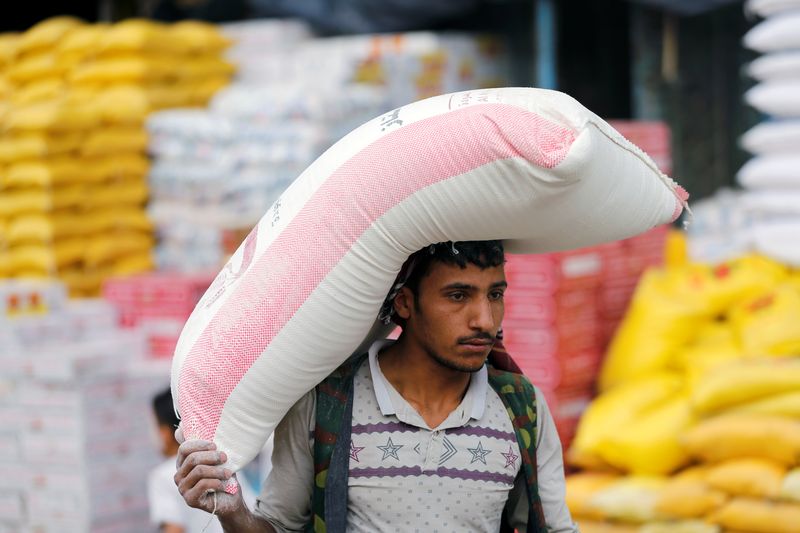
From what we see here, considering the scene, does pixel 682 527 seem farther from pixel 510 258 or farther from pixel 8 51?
pixel 8 51

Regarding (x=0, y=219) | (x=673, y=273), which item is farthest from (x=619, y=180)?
(x=0, y=219)

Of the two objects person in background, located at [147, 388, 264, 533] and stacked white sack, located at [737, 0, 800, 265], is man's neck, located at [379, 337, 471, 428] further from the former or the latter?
stacked white sack, located at [737, 0, 800, 265]

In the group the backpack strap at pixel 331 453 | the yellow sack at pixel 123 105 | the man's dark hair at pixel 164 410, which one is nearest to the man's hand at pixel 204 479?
the backpack strap at pixel 331 453

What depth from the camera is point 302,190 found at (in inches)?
91.8

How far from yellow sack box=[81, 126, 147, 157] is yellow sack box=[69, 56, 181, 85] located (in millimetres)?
360

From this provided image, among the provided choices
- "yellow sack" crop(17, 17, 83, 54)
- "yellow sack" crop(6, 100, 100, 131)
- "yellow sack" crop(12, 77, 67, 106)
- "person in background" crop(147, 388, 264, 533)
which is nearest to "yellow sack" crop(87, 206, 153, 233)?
"yellow sack" crop(6, 100, 100, 131)

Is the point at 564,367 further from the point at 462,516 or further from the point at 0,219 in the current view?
the point at 0,219

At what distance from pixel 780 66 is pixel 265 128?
2853 millimetres

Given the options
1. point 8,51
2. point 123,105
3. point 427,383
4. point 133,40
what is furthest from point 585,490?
point 8,51

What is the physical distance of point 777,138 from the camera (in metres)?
5.31

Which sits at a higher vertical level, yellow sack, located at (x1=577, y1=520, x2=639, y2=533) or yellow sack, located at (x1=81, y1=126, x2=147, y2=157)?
yellow sack, located at (x1=81, y1=126, x2=147, y2=157)

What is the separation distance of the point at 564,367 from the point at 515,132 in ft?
10.4

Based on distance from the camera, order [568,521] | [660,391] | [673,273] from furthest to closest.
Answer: [673,273]
[660,391]
[568,521]

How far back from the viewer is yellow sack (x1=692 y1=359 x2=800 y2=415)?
14.6ft
